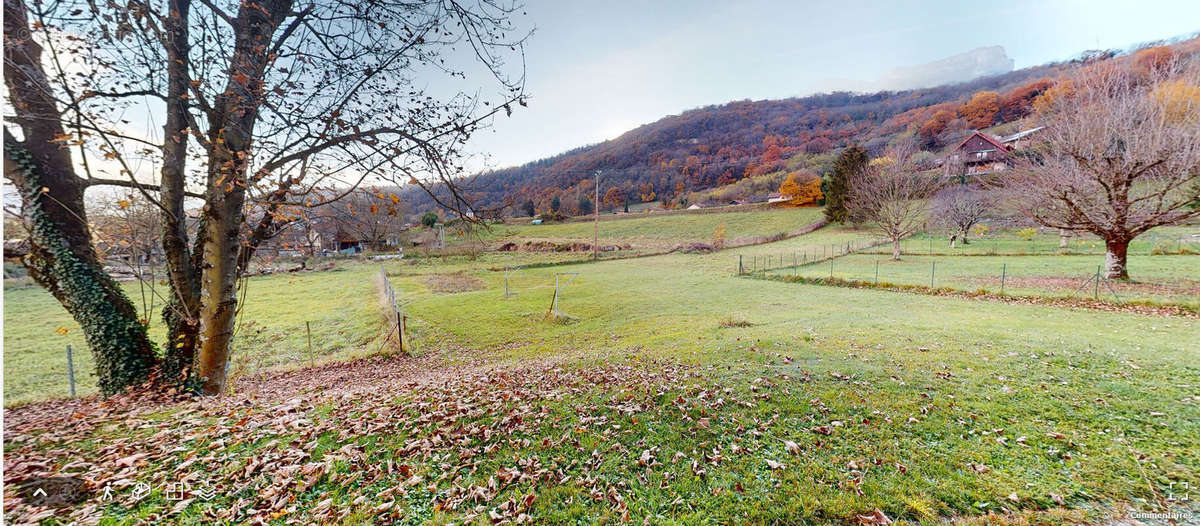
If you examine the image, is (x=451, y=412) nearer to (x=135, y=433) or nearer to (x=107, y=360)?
(x=135, y=433)

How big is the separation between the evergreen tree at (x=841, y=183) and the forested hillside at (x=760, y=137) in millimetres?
28612

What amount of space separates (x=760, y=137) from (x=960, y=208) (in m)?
96.5

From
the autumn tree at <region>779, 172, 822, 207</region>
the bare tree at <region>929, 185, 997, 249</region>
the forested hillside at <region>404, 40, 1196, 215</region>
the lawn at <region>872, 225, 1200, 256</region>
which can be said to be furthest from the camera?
the forested hillside at <region>404, 40, 1196, 215</region>

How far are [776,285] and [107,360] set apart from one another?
928 inches

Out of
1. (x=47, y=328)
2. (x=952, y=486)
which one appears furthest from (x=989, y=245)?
(x=47, y=328)

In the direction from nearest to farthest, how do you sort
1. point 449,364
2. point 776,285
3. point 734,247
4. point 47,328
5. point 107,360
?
point 107,360 < point 449,364 < point 47,328 < point 776,285 < point 734,247

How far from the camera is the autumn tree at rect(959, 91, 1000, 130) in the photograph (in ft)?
298

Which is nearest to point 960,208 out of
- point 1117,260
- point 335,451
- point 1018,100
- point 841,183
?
point 841,183

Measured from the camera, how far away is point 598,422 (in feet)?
16.1

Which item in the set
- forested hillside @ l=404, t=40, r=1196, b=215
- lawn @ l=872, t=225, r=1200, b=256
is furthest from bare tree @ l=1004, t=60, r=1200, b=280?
forested hillside @ l=404, t=40, r=1196, b=215

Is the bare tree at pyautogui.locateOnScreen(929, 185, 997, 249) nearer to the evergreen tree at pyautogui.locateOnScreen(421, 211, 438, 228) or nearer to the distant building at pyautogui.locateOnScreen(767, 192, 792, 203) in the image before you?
the distant building at pyautogui.locateOnScreen(767, 192, 792, 203)

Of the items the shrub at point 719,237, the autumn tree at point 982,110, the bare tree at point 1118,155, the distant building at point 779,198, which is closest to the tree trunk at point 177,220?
the bare tree at point 1118,155

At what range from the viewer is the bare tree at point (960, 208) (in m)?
36.5

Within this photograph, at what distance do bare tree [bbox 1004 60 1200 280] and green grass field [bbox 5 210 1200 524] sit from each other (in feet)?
32.5
